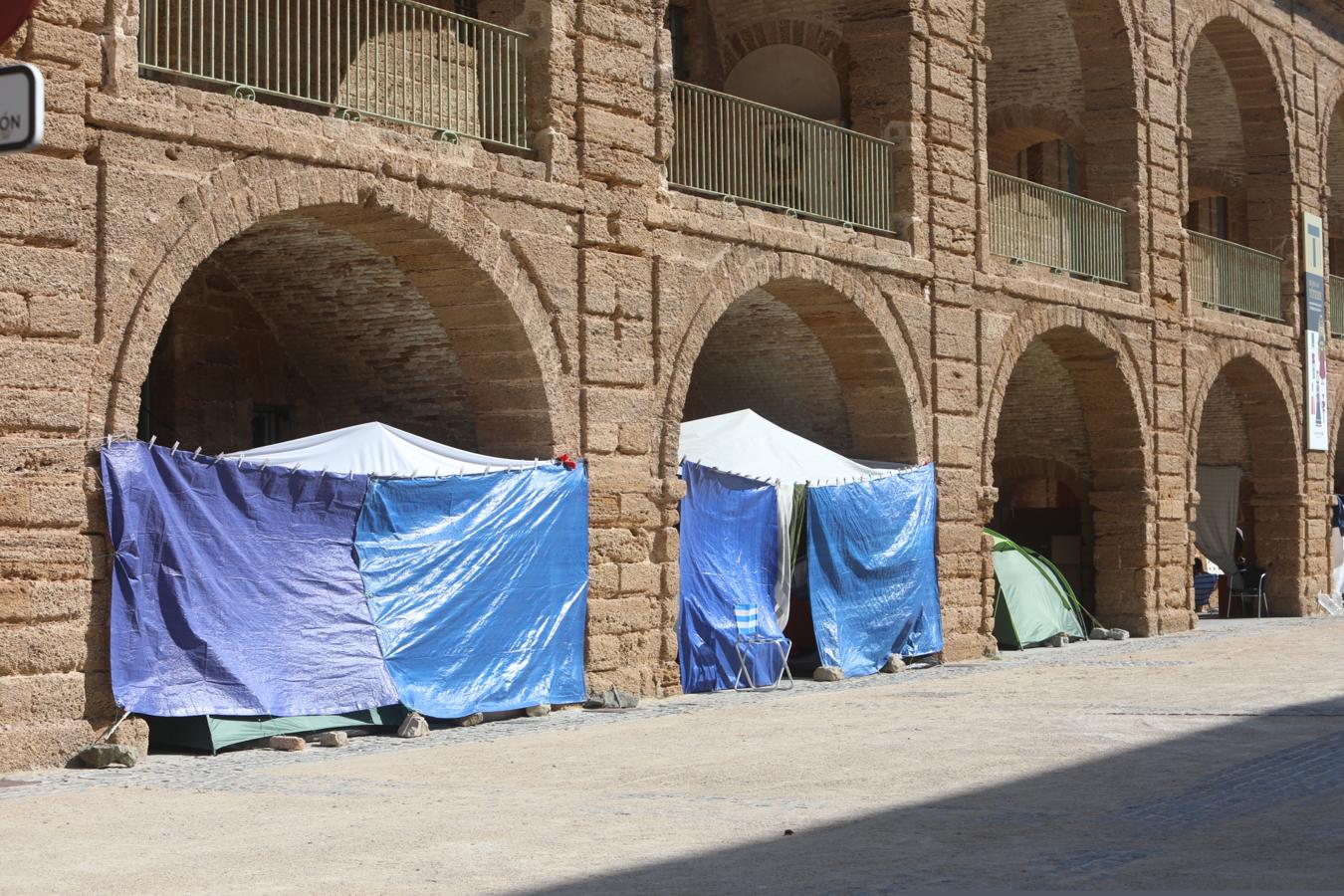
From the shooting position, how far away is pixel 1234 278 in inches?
858

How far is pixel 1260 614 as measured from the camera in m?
23.1

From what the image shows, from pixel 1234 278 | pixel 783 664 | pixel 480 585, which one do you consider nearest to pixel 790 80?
pixel 783 664

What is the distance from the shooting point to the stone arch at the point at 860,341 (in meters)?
14.1

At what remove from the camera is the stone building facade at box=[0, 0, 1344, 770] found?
929 centimetres

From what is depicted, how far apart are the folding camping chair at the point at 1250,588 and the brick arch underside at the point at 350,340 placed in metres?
13.9

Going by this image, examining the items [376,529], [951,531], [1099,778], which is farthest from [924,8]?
[1099,778]

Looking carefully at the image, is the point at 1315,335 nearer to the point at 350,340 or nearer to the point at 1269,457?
the point at 1269,457

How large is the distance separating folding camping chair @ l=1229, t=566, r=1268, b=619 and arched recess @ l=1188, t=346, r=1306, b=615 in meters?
0.11

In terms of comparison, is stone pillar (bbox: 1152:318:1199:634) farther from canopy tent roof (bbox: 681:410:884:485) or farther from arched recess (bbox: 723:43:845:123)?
canopy tent roof (bbox: 681:410:884:485)

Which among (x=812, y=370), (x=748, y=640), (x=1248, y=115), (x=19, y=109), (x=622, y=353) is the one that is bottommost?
(x=748, y=640)

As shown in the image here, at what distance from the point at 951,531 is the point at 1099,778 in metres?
7.50

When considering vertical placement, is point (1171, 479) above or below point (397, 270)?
below

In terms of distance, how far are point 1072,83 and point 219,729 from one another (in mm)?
14563

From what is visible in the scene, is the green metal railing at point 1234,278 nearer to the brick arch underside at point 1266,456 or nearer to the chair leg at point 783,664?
the brick arch underside at point 1266,456
